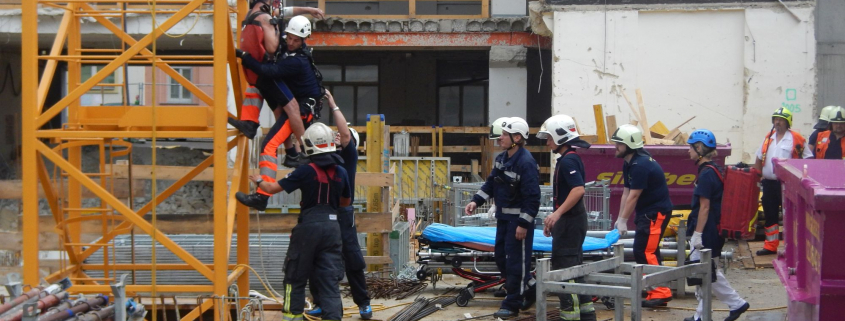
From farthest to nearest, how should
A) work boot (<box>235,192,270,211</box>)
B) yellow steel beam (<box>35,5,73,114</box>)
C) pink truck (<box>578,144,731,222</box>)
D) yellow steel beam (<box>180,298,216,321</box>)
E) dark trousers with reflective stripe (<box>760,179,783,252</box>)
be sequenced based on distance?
1. pink truck (<box>578,144,731,222</box>)
2. dark trousers with reflective stripe (<box>760,179,783,252</box>)
3. work boot (<box>235,192,270,211</box>)
4. yellow steel beam (<box>180,298,216,321</box>)
5. yellow steel beam (<box>35,5,73,114</box>)

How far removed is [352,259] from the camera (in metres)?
8.41

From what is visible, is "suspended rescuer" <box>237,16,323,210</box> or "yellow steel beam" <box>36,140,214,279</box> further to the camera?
"suspended rescuer" <box>237,16,323,210</box>

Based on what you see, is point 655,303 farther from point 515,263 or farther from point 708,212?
point 515,263

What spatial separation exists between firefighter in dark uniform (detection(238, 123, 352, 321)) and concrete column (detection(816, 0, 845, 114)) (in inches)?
513

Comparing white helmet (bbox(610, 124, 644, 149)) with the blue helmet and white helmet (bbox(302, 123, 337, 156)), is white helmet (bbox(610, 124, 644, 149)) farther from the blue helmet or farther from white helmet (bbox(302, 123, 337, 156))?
white helmet (bbox(302, 123, 337, 156))

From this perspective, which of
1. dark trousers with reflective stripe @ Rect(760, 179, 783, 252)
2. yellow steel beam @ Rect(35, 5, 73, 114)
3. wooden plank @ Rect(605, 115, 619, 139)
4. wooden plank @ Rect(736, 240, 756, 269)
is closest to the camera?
yellow steel beam @ Rect(35, 5, 73, 114)

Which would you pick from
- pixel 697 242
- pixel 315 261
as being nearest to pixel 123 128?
pixel 315 261

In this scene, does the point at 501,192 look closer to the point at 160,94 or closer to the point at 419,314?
the point at 419,314

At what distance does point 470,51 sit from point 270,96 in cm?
1648

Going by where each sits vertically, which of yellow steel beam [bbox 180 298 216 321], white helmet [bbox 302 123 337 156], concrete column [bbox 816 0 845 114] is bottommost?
yellow steel beam [bbox 180 298 216 321]

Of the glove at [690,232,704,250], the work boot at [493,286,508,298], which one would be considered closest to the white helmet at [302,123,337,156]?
the work boot at [493,286,508,298]

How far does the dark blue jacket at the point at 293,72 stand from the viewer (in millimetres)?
7238

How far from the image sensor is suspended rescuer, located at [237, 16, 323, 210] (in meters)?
7.29

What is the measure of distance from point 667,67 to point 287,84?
1178 centimetres
